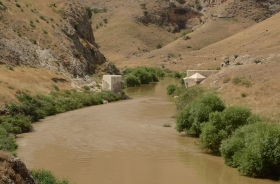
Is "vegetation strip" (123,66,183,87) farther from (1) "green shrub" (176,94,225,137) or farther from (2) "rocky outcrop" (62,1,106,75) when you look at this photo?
(1) "green shrub" (176,94,225,137)

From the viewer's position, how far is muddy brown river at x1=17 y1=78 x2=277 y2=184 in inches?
775

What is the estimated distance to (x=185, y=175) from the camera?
20.1 meters

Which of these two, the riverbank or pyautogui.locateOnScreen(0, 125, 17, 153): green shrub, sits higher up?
the riverbank

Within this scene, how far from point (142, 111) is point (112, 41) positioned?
250 ft

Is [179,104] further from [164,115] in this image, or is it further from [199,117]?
[199,117]

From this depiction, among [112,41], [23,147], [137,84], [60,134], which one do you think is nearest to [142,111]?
[60,134]

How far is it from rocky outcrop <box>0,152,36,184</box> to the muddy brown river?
347 inches

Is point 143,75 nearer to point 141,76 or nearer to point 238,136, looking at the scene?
point 141,76

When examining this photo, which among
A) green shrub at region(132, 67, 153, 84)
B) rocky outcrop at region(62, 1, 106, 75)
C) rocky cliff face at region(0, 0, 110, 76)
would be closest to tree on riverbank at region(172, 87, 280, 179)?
rocky cliff face at region(0, 0, 110, 76)

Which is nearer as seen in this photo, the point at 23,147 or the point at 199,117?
the point at 23,147

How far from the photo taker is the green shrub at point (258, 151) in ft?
62.5

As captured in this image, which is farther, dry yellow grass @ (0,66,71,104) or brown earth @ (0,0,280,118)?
brown earth @ (0,0,280,118)

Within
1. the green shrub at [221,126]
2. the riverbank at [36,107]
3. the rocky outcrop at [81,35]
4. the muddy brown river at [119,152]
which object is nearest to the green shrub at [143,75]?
the rocky outcrop at [81,35]

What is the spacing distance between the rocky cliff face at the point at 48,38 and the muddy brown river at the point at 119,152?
13429 millimetres
